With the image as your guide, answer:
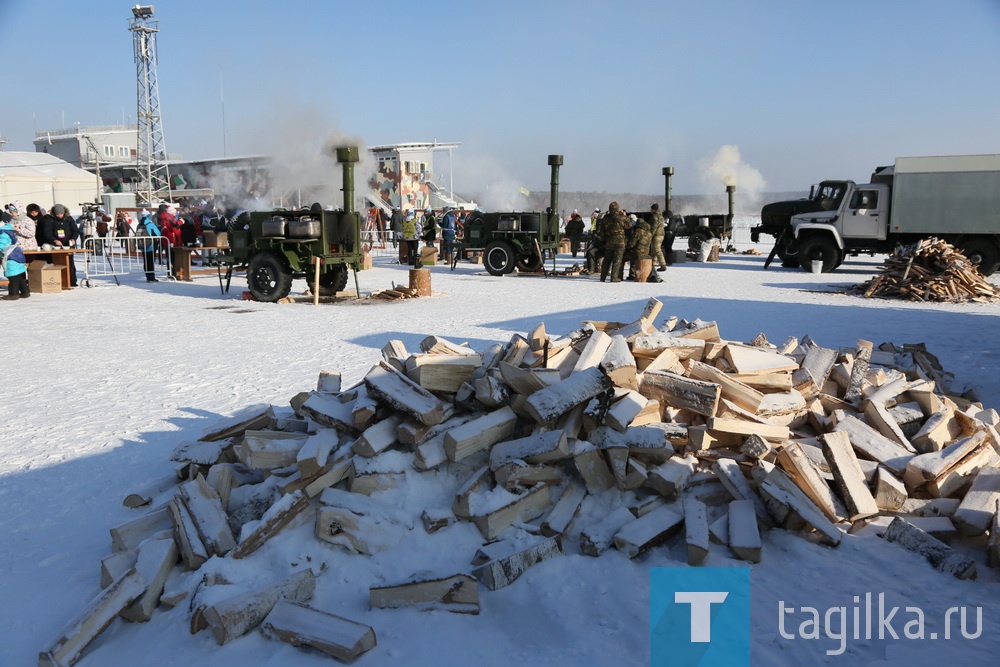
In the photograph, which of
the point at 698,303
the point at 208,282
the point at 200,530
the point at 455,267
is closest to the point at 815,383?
the point at 200,530

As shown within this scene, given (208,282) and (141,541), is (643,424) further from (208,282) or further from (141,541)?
(208,282)

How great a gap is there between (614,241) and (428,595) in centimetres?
1270

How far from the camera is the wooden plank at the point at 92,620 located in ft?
8.00

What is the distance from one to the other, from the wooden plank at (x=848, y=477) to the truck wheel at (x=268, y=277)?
996 centimetres

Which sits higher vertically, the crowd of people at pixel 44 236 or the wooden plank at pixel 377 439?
the crowd of people at pixel 44 236

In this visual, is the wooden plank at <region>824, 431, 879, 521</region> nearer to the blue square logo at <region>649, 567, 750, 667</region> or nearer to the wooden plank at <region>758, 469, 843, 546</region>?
the wooden plank at <region>758, 469, 843, 546</region>

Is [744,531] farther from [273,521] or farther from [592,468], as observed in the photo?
[273,521]

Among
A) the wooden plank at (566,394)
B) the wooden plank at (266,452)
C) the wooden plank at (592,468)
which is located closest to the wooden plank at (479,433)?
Result: the wooden plank at (566,394)

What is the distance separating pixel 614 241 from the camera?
1480cm

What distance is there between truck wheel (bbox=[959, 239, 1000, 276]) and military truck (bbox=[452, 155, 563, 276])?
9736mm

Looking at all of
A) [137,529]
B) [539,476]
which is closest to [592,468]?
[539,476]

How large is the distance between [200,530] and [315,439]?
706 mm

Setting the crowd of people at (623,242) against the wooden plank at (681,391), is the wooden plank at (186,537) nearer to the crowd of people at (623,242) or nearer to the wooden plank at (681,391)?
the wooden plank at (681,391)

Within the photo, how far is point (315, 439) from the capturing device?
3617 mm
